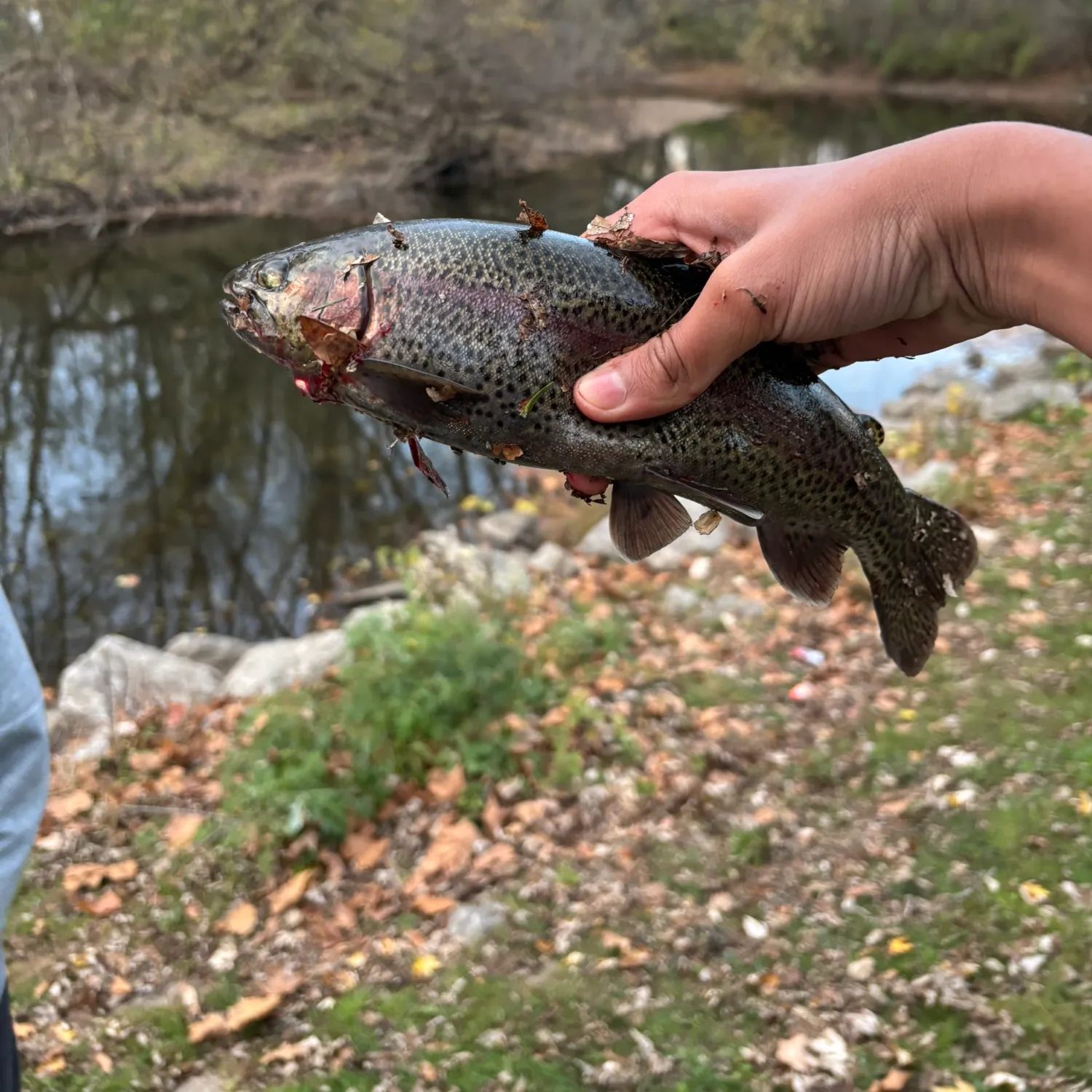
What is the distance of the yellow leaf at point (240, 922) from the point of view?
497cm

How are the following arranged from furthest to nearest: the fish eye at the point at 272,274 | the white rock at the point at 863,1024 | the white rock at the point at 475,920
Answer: the white rock at the point at 475,920
the white rock at the point at 863,1024
the fish eye at the point at 272,274

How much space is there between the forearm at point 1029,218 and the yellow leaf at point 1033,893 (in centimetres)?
287

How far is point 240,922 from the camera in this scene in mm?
4996

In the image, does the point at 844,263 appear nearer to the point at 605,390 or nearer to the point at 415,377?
the point at 605,390

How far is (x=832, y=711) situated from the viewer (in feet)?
19.5

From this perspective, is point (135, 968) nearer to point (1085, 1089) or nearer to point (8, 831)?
point (8, 831)

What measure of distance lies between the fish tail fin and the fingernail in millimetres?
1100

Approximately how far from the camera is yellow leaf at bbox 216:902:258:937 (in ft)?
16.3

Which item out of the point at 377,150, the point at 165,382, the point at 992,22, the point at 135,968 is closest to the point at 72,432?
the point at 165,382

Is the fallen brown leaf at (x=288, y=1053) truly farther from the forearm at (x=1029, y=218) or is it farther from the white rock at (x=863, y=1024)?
the forearm at (x=1029, y=218)

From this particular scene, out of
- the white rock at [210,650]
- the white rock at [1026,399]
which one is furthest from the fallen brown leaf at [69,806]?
the white rock at [1026,399]

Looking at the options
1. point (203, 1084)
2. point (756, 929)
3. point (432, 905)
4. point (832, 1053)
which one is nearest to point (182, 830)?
point (432, 905)

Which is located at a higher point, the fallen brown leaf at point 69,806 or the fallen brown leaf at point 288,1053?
the fallen brown leaf at point 69,806

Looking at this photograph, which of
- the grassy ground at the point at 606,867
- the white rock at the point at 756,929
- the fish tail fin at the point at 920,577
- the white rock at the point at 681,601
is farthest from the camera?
the white rock at the point at 681,601
